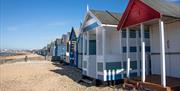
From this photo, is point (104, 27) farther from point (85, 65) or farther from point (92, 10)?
point (85, 65)

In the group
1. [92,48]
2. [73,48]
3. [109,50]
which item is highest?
[73,48]

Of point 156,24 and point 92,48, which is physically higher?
point 156,24

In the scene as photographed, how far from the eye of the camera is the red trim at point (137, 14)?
9.19 metres

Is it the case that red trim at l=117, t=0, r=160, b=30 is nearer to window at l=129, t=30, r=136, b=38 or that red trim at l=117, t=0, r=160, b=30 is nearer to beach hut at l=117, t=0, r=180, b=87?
beach hut at l=117, t=0, r=180, b=87

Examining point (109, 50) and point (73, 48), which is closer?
point (109, 50)

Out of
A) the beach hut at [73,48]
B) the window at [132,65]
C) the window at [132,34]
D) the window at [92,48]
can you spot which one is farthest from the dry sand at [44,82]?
the beach hut at [73,48]

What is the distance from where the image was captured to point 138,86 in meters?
9.85

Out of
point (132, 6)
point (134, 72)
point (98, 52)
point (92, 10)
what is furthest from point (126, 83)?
point (92, 10)

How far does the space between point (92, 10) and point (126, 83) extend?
18.9ft

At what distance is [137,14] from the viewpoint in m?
10.3

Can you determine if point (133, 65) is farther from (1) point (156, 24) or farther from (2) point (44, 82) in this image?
(2) point (44, 82)

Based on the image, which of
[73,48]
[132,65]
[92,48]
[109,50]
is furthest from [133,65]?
[73,48]

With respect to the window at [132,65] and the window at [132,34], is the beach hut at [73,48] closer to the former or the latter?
the window at [132,34]

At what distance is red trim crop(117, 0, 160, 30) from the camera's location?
919cm
